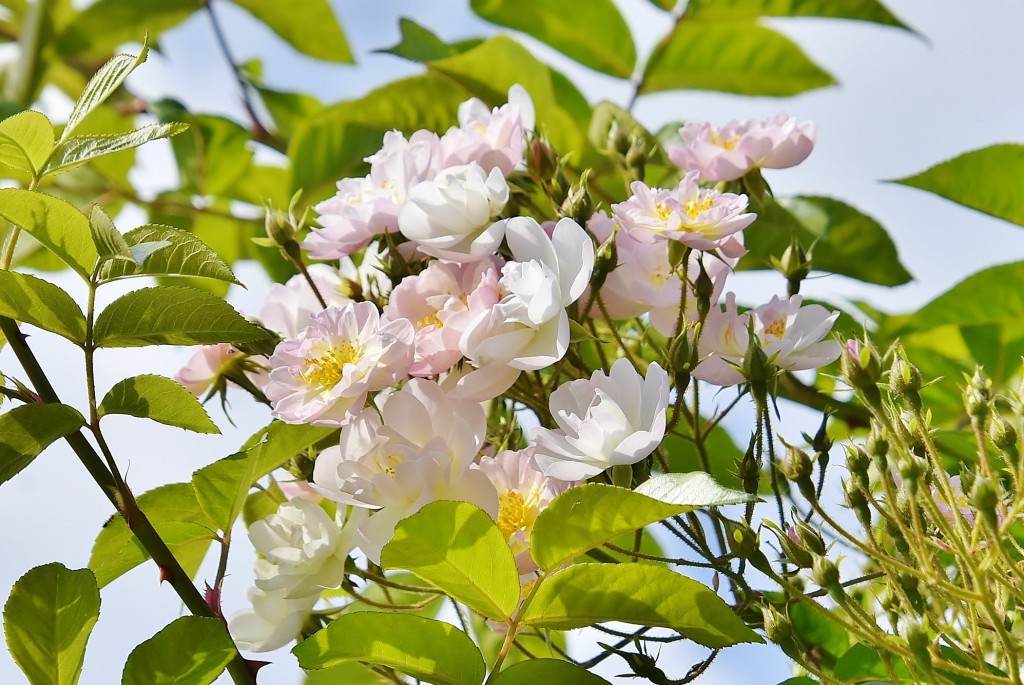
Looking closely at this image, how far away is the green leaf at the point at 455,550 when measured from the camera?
47 centimetres

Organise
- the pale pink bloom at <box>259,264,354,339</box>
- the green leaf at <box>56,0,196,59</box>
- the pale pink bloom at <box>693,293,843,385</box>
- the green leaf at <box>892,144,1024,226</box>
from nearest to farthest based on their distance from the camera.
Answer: the pale pink bloom at <box>693,293,843,385</box>, the pale pink bloom at <box>259,264,354,339</box>, the green leaf at <box>892,144,1024,226</box>, the green leaf at <box>56,0,196,59</box>

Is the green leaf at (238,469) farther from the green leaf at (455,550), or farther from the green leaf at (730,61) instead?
the green leaf at (730,61)

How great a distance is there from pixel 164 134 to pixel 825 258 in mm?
720

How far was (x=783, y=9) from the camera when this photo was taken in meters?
1.15

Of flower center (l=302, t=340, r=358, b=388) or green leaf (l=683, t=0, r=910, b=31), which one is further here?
green leaf (l=683, t=0, r=910, b=31)

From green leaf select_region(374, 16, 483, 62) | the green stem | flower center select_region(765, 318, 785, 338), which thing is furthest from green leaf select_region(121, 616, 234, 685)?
green leaf select_region(374, 16, 483, 62)

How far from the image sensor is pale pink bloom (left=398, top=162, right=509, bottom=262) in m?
0.58

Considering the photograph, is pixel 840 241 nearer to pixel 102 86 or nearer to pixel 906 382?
pixel 906 382

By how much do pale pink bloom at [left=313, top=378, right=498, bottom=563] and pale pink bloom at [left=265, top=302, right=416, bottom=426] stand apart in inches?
0.6

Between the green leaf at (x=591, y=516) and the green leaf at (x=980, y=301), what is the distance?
25.8 inches

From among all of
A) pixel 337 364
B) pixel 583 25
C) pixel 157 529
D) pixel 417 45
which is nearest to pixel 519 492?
pixel 337 364

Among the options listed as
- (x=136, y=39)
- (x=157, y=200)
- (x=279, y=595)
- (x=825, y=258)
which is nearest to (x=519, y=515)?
(x=279, y=595)

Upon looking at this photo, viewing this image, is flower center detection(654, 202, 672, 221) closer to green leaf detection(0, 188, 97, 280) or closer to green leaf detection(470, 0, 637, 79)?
green leaf detection(0, 188, 97, 280)

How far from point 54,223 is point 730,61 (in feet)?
2.78
